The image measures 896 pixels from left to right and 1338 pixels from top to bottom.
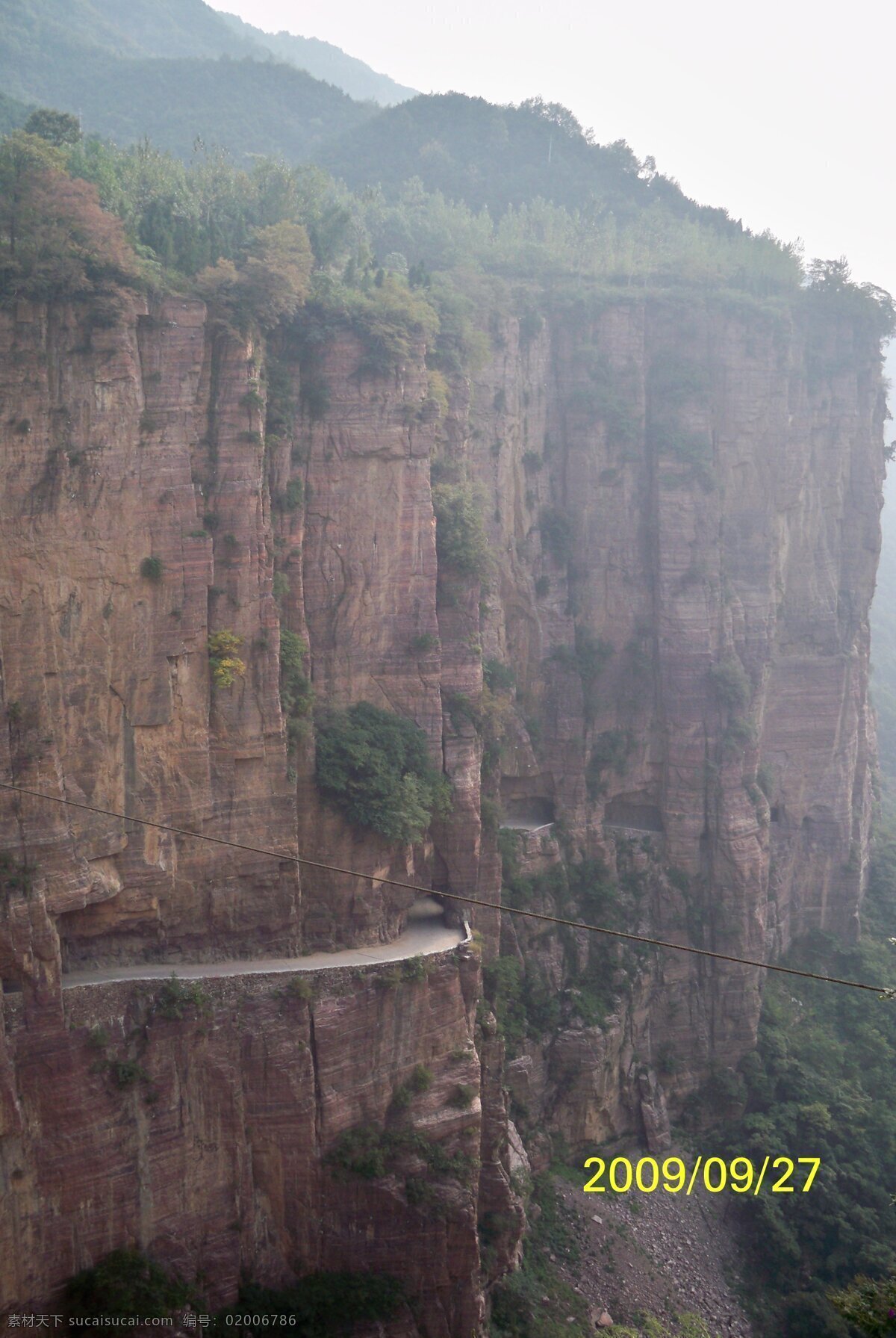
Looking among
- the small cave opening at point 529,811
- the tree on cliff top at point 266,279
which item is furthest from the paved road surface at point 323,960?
the tree on cliff top at point 266,279

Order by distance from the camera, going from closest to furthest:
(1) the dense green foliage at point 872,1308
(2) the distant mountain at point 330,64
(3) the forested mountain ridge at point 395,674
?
(1) the dense green foliage at point 872,1308 < (3) the forested mountain ridge at point 395,674 < (2) the distant mountain at point 330,64

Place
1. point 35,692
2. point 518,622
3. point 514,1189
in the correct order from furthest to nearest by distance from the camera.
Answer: point 518,622, point 514,1189, point 35,692

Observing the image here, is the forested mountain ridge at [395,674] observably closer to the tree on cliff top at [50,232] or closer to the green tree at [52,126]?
the tree on cliff top at [50,232]

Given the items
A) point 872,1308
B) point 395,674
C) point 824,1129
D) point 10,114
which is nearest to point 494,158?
point 10,114

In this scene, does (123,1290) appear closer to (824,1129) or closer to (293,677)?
(293,677)

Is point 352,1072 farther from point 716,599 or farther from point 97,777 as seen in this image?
point 716,599

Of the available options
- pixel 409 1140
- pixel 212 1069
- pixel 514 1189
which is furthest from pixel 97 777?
pixel 514 1189

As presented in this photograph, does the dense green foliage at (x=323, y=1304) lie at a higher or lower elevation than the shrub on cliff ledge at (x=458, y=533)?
lower
